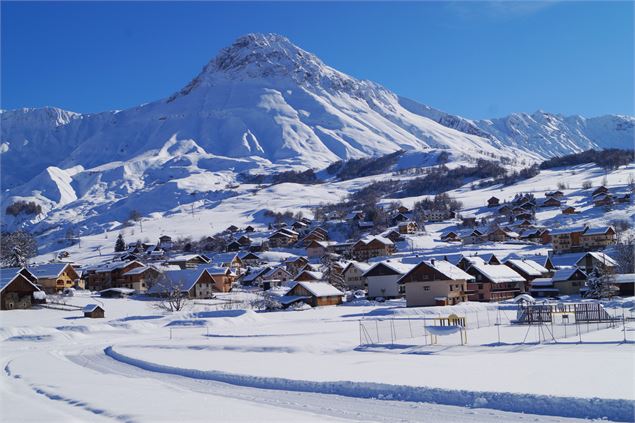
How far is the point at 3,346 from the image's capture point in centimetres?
3762

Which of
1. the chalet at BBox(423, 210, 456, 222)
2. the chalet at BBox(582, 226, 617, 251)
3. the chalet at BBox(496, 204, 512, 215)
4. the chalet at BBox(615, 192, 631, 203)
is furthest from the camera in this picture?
the chalet at BBox(423, 210, 456, 222)

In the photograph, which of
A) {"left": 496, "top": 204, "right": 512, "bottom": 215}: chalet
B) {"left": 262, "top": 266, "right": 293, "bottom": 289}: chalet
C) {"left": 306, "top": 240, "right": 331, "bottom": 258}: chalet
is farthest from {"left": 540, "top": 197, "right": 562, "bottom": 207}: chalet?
{"left": 262, "top": 266, "right": 293, "bottom": 289}: chalet

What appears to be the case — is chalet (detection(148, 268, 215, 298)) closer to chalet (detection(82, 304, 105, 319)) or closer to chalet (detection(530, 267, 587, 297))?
chalet (detection(82, 304, 105, 319))

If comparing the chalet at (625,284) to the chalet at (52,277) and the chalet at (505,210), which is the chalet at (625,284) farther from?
the chalet at (505,210)

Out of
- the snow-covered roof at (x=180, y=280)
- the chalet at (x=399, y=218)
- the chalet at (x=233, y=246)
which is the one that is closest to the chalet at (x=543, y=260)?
the snow-covered roof at (x=180, y=280)

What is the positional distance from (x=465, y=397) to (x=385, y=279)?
2122 inches

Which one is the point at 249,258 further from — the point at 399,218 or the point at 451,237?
the point at 399,218

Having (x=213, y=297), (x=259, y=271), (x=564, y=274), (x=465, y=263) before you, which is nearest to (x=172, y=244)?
(x=259, y=271)

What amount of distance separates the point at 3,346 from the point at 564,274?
5181 centimetres

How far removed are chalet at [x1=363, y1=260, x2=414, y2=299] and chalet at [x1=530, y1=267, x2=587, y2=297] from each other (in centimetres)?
1331

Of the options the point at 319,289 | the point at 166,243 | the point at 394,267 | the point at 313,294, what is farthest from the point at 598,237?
the point at 166,243

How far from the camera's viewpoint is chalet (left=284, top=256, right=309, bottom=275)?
10006 centimetres

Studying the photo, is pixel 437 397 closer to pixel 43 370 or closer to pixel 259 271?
pixel 43 370

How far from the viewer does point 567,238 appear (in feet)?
321
